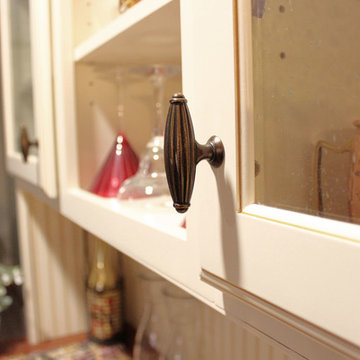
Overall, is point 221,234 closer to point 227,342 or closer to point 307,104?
point 307,104

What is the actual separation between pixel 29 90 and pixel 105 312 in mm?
628

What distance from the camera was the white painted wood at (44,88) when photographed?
74 cm

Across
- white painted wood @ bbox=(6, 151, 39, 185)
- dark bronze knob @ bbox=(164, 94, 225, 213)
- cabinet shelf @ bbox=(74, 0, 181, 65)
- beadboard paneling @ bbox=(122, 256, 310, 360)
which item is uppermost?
cabinet shelf @ bbox=(74, 0, 181, 65)

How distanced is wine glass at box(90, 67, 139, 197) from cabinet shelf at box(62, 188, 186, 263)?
0.03 meters

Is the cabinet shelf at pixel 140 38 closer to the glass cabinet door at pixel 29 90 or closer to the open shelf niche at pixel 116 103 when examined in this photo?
the open shelf niche at pixel 116 103

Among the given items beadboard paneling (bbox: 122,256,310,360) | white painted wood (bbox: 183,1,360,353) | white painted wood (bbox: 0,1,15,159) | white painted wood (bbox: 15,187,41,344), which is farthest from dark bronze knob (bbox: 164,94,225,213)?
white painted wood (bbox: 15,187,41,344)

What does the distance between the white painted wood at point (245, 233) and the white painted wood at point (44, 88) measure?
1.44 ft

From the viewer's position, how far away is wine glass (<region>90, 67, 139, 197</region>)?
68 centimetres

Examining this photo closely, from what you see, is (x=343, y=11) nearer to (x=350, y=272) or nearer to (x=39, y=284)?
(x=350, y=272)

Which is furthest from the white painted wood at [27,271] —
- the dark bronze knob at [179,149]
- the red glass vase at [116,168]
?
the dark bronze knob at [179,149]

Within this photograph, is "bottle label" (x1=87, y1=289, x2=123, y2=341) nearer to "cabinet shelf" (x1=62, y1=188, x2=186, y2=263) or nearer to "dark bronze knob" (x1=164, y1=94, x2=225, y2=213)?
"cabinet shelf" (x1=62, y1=188, x2=186, y2=263)

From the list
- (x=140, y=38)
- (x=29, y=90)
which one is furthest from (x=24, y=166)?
(x=140, y=38)

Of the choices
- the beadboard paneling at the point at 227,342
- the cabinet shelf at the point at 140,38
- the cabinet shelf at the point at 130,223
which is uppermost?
the cabinet shelf at the point at 140,38

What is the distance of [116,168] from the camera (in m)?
0.71
